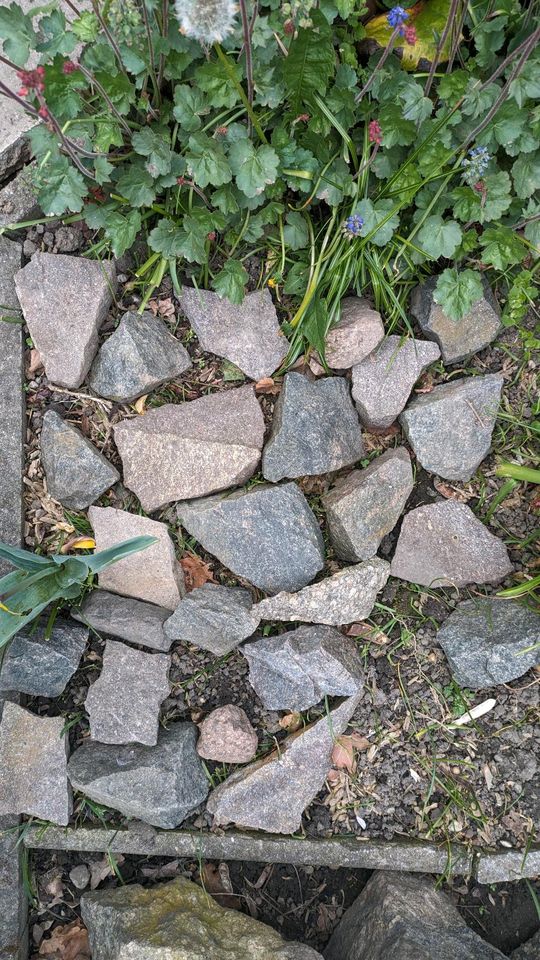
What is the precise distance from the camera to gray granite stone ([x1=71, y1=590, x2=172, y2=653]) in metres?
2.54

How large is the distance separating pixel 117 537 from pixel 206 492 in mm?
335

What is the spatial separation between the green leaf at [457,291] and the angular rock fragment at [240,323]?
0.53 metres

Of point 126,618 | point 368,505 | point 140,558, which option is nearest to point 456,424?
point 368,505

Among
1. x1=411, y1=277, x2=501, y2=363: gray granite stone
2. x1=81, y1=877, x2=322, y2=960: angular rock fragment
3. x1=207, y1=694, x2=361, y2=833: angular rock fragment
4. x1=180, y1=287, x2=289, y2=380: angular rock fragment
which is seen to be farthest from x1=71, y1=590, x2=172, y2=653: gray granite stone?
x1=411, y1=277, x2=501, y2=363: gray granite stone

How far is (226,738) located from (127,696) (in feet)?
1.16

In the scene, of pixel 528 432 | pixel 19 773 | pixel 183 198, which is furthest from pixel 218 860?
Answer: pixel 183 198

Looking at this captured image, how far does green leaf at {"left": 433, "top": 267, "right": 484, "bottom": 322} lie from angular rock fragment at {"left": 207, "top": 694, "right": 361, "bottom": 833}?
1.37 meters

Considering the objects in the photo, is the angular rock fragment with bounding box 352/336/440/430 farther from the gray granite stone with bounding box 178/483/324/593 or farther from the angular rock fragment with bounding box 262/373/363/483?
the gray granite stone with bounding box 178/483/324/593

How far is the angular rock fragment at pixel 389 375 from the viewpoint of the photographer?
2.59m

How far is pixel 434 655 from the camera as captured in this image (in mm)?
2592

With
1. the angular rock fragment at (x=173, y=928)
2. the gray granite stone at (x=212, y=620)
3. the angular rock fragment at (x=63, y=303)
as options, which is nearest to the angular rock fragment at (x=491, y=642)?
the gray granite stone at (x=212, y=620)

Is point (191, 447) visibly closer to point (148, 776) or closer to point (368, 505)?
point (368, 505)

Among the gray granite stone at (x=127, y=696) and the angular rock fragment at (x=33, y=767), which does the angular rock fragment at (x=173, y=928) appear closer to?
the angular rock fragment at (x=33, y=767)

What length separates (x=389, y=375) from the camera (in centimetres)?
259
